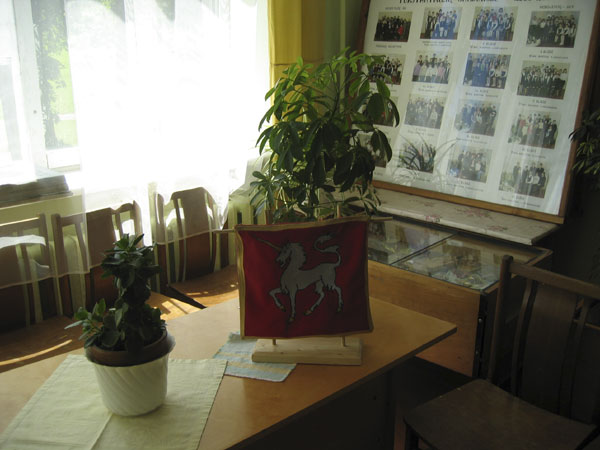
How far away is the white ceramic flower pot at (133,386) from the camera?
128 centimetres

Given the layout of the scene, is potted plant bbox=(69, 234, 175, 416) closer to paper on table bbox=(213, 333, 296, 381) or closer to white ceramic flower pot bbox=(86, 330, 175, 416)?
white ceramic flower pot bbox=(86, 330, 175, 416)

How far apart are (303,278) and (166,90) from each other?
57.9 inches

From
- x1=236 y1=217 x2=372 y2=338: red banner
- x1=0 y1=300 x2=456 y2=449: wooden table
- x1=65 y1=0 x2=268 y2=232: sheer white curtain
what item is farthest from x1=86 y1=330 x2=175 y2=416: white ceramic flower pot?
x1=65 y1=0 x2=268 y2=232: sheer white curtain

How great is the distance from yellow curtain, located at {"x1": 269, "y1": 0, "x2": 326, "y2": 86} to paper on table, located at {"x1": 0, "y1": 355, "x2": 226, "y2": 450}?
1.97 metres

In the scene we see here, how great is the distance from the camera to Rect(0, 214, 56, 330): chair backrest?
2.35 m

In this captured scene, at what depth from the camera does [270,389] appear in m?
1.46

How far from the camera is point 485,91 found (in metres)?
2.94

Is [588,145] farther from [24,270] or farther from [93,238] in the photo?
[24,270]

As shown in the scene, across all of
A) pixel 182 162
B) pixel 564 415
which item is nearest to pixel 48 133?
pixel 182 162

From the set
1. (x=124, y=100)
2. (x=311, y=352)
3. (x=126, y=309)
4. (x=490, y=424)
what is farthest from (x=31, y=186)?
(x=490, y=424)

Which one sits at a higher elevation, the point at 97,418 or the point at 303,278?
the point at 303,278

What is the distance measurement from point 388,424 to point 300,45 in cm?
202

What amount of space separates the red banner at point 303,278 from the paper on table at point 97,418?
0.20m

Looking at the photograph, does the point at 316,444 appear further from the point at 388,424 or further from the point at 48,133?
the point at 48,133
